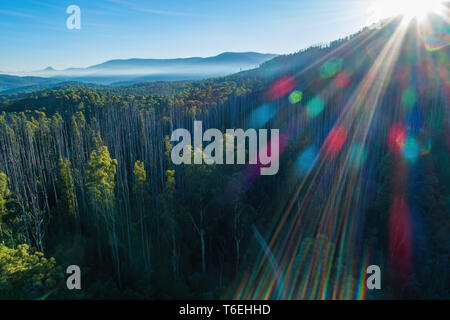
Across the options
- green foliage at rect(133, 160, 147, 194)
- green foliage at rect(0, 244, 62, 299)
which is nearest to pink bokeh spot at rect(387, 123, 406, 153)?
green foliage at rect(133, 160, 147, 194)

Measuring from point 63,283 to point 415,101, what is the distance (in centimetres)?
6672

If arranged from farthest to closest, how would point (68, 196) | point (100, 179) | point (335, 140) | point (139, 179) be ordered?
point (335, 140), point (68, 196), point (139, 179), point (100, 179)

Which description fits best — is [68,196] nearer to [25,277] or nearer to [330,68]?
[25,277]

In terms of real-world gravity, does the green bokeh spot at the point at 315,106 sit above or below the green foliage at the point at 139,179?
above

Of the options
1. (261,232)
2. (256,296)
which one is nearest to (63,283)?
(256,296)

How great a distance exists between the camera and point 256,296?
17.3 metres

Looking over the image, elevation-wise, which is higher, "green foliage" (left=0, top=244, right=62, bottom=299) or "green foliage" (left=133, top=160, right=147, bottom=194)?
"green foliage" (left=133, top=160, right=147, bottom=194)

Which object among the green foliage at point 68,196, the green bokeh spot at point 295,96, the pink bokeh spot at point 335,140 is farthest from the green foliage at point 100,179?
the green bokeh spot at point 295,96

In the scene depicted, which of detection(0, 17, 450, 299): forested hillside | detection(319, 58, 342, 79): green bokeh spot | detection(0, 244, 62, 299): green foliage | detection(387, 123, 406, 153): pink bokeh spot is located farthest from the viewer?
detection(319, 58, 342, 79): green bokeh spot

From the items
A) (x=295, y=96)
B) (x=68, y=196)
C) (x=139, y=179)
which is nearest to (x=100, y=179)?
(x=139, y=179)

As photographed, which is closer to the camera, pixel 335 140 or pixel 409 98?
pixel 335 140

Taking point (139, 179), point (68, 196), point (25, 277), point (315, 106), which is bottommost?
point (68, 196)

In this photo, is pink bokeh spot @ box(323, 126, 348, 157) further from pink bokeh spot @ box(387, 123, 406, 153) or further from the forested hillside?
pink bokeh spot @ box(387, 123, 406, 153)

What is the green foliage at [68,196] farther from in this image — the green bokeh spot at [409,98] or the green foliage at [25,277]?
the green bokeh spot at [409,98]
